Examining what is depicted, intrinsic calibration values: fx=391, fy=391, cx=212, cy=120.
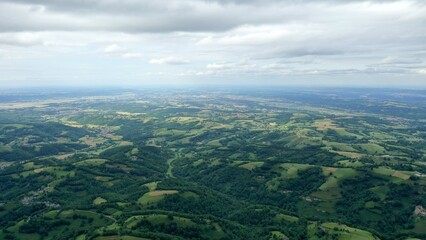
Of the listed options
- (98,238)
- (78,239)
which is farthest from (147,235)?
(78,239)

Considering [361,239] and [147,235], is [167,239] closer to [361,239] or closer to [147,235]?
[147,235]

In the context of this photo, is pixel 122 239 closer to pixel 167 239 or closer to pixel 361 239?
pixel 167 239

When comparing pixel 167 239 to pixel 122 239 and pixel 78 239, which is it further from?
pixel 78 239

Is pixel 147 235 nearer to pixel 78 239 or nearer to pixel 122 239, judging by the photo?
pixel 122 239

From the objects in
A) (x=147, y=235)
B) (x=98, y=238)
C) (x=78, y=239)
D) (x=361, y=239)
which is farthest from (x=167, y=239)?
(x=361, y=239)

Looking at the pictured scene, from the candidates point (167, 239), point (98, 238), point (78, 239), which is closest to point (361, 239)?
point (167, 239)

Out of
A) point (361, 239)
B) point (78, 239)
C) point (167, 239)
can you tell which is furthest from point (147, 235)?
point (361, 239)
